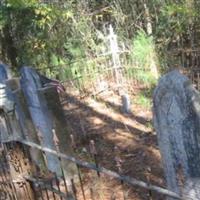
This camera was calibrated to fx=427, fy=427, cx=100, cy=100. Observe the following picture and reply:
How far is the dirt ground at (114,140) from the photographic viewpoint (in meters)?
5.09

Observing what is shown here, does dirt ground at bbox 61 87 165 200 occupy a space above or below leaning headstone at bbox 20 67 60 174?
below

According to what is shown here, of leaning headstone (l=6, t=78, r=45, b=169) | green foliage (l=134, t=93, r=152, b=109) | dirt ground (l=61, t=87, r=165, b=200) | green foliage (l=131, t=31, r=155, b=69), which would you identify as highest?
green foliage (l=131, t=31, r=155, b=69)

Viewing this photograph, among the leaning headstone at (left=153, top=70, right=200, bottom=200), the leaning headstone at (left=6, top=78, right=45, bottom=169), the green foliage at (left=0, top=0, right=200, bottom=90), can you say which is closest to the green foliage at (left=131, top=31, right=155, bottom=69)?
the green foliage at (left=0, top=0, right=200, bottom=90)

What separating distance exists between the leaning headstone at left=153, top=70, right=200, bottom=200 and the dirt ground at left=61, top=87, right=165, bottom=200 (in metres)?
0.60

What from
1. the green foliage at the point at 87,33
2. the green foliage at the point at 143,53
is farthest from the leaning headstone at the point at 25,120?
the green foliage at the point at 143,53

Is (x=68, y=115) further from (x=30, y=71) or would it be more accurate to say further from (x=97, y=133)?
(x=30, y=71)

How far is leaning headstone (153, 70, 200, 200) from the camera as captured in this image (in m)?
3.25

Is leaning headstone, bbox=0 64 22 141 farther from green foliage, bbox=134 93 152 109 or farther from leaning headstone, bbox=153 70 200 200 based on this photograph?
green foliage, bbox=134 93 152 109

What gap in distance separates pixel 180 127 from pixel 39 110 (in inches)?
99.9

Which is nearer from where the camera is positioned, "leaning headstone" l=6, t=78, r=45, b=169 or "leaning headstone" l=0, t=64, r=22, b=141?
Answer: "leaning headstone" l=0, t=64, r=22, b=141

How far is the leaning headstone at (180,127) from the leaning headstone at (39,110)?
203cm

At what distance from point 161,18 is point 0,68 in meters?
5.81

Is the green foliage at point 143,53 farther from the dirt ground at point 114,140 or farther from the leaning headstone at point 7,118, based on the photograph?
the leaning headstone at point 7,118

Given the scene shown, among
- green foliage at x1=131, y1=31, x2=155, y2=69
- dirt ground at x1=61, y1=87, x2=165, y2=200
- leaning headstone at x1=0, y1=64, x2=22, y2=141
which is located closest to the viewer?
leaning headstone at x1=0, y1=64, x2=22, y2=141
